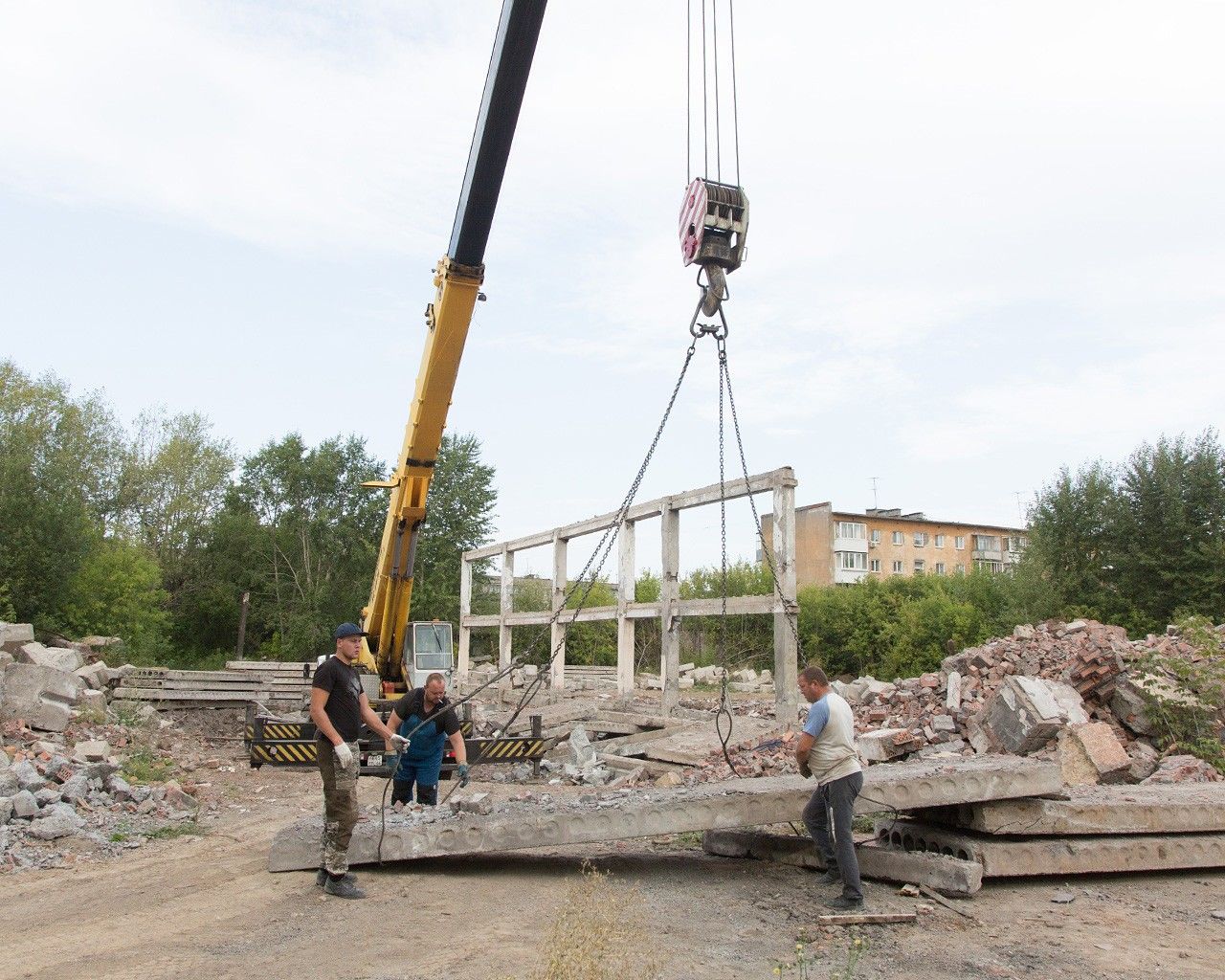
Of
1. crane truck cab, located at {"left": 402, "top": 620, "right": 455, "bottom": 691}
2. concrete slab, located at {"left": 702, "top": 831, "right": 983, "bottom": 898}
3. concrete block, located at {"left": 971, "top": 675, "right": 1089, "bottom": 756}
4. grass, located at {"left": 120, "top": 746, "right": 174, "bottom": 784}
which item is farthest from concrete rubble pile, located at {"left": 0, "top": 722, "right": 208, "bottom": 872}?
concrete block, located at {"left": 971, "top": 675, "right": 1089, "bottom": 756}

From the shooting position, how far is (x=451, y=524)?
42.2 meters

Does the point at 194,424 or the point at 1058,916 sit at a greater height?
the point at 194,424

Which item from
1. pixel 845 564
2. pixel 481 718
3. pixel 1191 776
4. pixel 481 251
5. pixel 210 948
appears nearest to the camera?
pixel 210 948

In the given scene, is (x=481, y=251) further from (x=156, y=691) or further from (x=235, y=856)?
(x=156, y=691)

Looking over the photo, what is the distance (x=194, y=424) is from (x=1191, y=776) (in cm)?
4407

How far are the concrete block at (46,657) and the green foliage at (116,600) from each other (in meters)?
10.2

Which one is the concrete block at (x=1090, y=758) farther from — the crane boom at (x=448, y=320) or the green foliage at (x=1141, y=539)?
the green foliage at (x=1141, y=539)

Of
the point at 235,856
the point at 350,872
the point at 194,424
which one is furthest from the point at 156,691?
the point at 194,424

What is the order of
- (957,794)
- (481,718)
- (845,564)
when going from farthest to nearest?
1. (845,564)
2. (481,718)
3. (957,794)

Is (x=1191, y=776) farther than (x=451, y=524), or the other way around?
(x=451, y=524)

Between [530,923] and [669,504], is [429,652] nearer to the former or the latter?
[669,504]

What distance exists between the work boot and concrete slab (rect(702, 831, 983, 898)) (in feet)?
9.68

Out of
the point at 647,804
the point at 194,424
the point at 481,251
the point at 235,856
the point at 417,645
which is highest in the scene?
the point at 194,424

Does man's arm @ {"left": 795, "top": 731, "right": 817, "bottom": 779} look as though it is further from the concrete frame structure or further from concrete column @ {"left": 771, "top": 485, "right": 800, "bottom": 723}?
concrete column @ {"left": 771, "top": 485, "right": 800, "bottom": 723}
